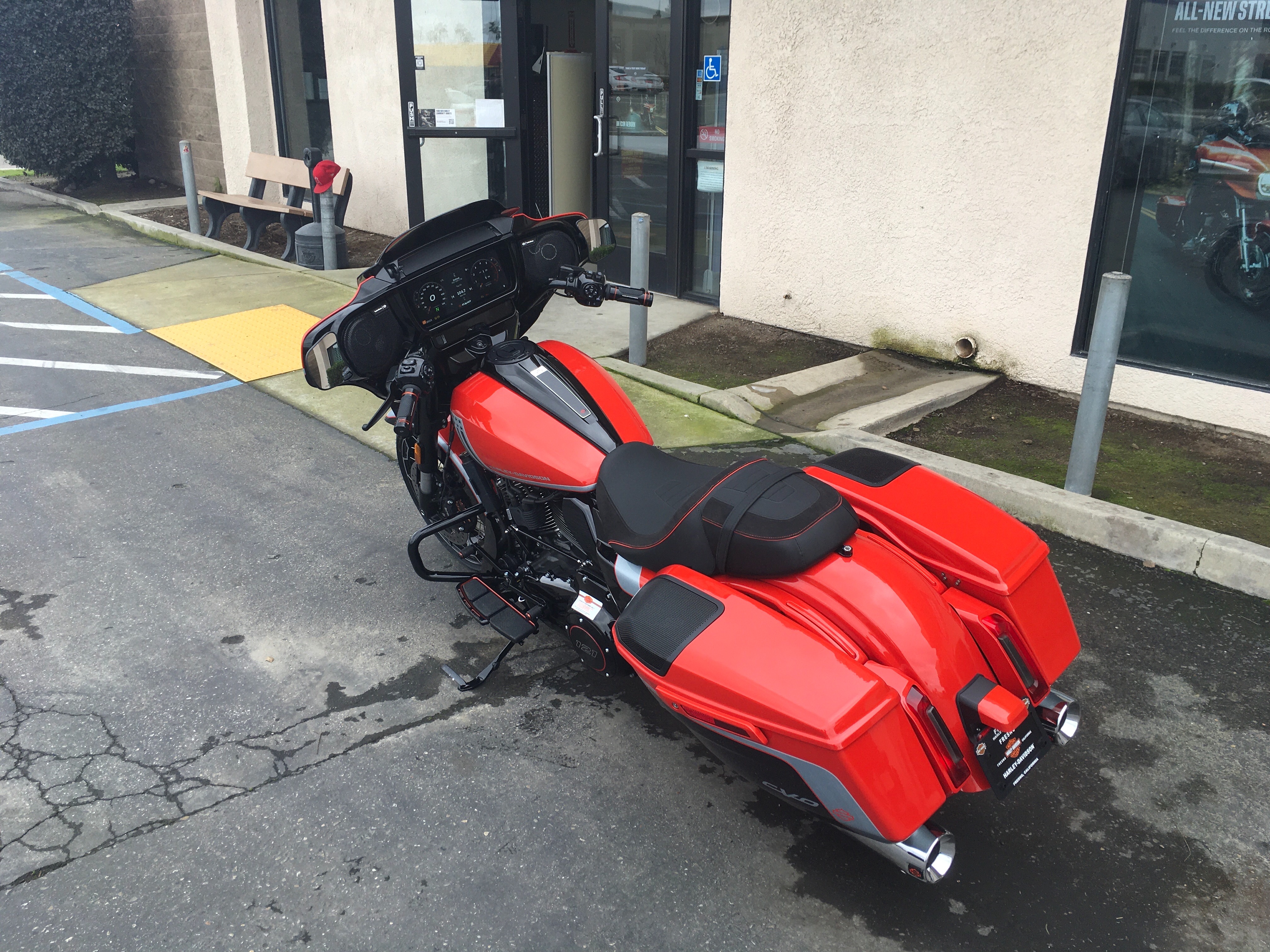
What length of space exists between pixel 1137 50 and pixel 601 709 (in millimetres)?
4636

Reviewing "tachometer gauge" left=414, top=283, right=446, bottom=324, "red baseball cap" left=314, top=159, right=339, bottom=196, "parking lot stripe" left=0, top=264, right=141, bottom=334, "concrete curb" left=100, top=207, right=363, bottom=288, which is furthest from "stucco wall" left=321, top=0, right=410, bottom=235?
"tachometer gauge" left=414, top=283, right=446, bottom=324

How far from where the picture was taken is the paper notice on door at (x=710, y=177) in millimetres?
7656

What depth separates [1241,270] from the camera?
525cm

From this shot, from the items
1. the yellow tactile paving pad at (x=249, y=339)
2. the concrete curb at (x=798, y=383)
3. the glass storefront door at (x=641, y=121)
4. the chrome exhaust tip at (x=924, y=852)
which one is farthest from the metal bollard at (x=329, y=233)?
the chrome exhaust tip at (x=924, y=852)

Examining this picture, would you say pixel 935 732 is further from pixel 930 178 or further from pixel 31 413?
pixel 31 413

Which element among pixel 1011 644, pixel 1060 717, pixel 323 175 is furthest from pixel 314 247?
pixel 1060 717

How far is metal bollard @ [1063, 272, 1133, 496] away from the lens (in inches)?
163

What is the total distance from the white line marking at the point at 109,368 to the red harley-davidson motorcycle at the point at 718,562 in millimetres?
3734

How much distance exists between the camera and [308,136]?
12.4m

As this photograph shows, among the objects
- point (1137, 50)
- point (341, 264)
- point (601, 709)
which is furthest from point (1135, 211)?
point (341, 264)

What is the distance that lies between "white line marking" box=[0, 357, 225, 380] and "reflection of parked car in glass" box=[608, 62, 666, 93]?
157 inches

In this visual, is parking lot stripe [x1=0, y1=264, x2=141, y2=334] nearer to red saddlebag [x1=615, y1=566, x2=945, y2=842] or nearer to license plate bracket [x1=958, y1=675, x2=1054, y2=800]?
red saddlebag [x1=615, y1=566, x2=945, y2=842]

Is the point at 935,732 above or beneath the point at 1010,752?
above

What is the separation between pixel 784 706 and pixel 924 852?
1.54 ft
